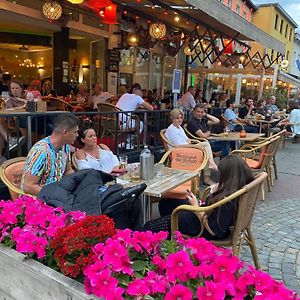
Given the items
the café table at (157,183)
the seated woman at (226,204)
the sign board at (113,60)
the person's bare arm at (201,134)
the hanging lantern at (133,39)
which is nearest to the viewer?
the seated woman at (226,204)

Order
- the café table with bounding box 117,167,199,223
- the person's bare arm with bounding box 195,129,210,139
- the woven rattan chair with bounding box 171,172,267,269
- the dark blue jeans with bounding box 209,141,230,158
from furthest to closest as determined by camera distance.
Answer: the dark blue jeans with bounding box 209,141,230,158 → the person's bare arm with bounding box 195,129,210,139 → the café table with bounding box 117,167,199,223 → the woven rattan chair with bounding box 171,172,267,269

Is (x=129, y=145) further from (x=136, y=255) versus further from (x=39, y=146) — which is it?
(x=136, y=255)

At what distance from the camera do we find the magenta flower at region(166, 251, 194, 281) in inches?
52.0

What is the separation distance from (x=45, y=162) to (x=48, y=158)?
0.15 feet

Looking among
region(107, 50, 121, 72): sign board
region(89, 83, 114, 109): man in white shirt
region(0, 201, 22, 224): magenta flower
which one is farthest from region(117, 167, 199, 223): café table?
region(107, 50, 121, 72): sign board

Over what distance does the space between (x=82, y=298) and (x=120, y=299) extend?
0.58 feet

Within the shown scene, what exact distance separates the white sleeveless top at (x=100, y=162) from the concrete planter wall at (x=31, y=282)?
185 centimetres

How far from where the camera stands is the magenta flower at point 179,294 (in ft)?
4.02

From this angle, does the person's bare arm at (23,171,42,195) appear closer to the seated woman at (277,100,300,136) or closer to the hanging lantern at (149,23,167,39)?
the hanging lantern at (149,23,167,39)

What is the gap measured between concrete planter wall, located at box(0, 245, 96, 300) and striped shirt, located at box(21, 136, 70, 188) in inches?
45.0

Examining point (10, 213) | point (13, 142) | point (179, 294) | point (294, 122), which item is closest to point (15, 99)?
point (13, 142)

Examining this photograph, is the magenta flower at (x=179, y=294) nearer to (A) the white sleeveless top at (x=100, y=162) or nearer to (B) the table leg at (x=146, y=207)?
(B) the table leg at (x=146, y=207)

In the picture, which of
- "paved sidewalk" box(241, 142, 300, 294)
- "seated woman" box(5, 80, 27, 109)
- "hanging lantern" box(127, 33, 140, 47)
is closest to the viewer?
"paved sidewalk" box(241, 142, 300, 294)

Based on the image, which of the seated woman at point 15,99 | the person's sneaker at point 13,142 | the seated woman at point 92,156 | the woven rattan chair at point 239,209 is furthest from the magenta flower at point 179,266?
the seated woman at point 15,99
